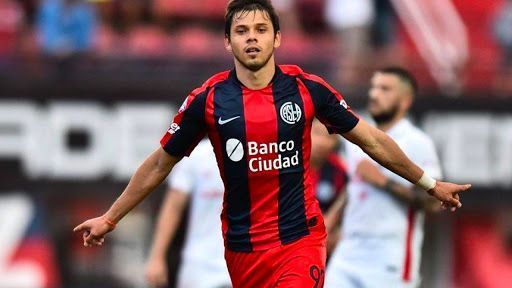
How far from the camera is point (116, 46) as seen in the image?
15.5 meters

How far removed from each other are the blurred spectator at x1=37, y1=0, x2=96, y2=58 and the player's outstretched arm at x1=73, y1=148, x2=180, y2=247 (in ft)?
24.5

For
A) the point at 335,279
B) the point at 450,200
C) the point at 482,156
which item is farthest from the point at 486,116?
the point at 450,200

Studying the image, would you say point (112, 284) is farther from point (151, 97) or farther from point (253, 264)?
point (253, 264)

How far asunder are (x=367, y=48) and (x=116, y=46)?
2728 millimetres

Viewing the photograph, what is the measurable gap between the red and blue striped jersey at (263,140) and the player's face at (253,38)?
0.17m

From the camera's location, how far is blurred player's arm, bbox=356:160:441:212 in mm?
9742

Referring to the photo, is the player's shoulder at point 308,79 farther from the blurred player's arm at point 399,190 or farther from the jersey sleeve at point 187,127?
the blurred player's arm at point 399,190

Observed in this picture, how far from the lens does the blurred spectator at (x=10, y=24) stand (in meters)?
15.5

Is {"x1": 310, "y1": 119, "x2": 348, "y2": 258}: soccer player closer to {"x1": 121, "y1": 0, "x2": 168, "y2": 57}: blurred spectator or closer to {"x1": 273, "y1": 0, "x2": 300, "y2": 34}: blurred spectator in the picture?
{"x1": 121, "y1": 0, "x2": 168, "y2": 57}: blurred spectator

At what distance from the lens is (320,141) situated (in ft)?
32.6

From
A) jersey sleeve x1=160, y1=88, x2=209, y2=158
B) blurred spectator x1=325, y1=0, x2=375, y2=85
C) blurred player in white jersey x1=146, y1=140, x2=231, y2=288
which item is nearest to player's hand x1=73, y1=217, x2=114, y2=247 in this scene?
jersey sleeve x1=160, y1=88, x2=209, y2=158

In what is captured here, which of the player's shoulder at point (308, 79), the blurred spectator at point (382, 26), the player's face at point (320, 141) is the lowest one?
the player's face at point (320, 141)

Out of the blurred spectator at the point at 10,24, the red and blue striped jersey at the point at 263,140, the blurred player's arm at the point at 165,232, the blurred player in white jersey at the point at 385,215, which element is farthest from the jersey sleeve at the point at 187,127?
the blurred spectator at the point at 10,24

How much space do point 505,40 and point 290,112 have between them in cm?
933
